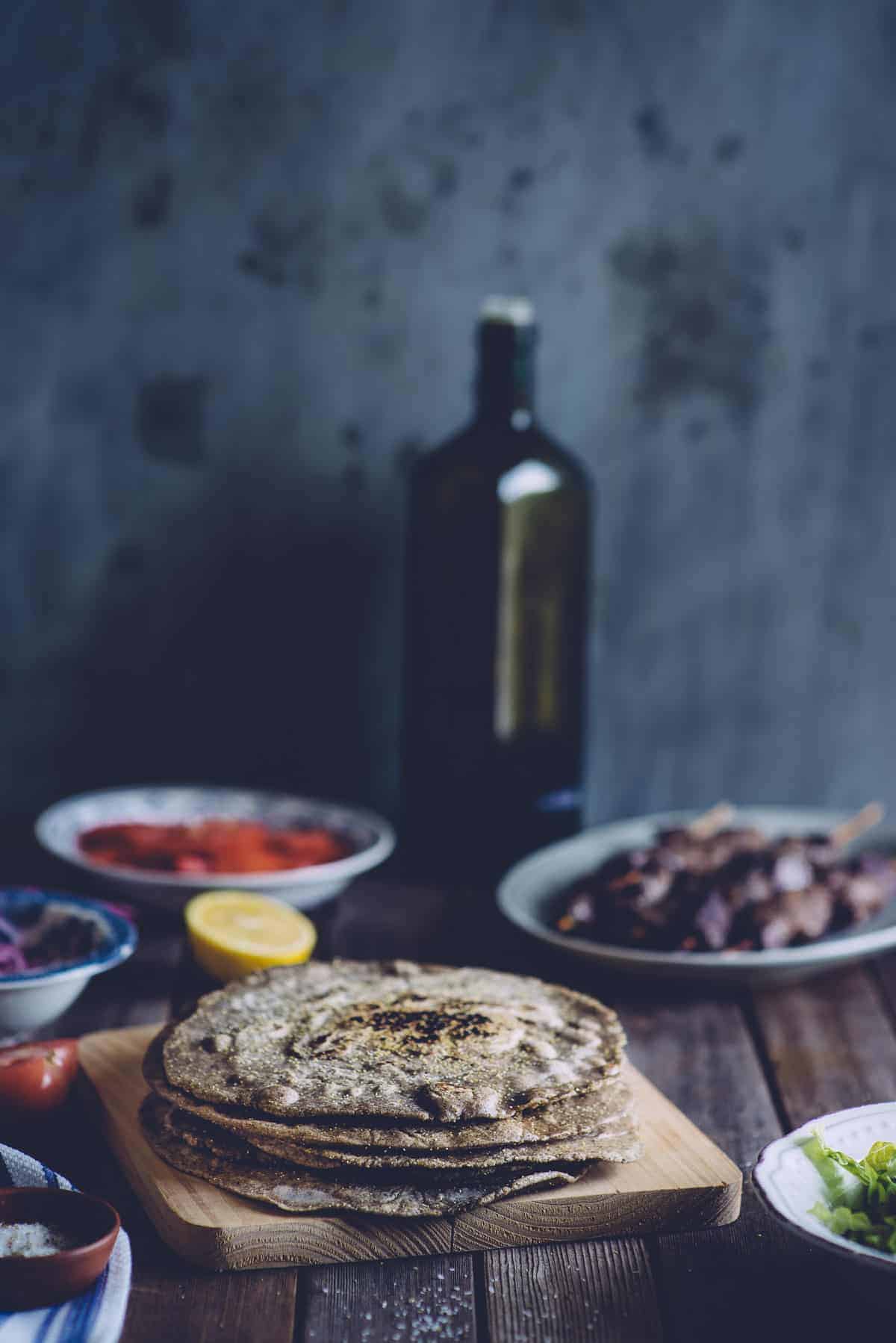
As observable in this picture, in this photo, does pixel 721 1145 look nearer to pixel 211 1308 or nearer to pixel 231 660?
pixel 211 1308

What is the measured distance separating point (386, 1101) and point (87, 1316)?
0.88 feet

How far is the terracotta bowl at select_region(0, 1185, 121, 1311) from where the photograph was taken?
972 millimetres

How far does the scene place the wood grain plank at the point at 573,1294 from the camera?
3.43 ft

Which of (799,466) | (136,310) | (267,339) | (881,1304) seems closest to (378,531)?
(267,339)

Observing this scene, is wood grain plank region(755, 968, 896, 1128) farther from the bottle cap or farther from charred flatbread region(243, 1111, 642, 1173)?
the bottle cap

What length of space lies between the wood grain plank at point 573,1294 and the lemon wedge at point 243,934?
511mm

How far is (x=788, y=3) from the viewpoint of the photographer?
7.18 ft

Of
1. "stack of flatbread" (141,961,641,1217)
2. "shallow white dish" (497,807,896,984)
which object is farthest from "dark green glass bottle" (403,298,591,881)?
"stack of flatbread" (141,961,641,1217)

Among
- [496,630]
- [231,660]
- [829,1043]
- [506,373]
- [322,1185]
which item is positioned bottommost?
[829,1043]

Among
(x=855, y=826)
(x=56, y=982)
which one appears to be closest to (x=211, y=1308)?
(x=56, y=982)

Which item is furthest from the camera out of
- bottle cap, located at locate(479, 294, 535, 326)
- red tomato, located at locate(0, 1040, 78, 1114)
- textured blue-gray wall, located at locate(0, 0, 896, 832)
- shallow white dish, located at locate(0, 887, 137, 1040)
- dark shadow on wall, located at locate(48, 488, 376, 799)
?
dark shadow on wall, located at locate(48, 488, 376, 799)

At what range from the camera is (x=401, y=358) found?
227cm

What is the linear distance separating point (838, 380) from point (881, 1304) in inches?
64.5

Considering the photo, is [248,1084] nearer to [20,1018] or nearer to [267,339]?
[20,1018]
